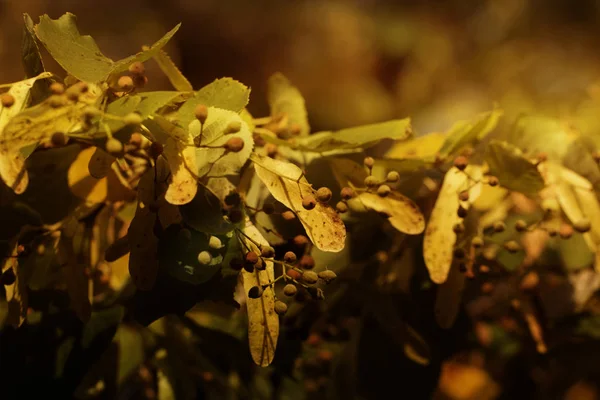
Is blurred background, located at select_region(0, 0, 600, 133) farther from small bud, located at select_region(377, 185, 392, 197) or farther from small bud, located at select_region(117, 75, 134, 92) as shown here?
small bud, located at select_region(117, 75, 134, 92)

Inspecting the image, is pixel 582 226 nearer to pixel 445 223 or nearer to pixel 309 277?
pixel 445 223

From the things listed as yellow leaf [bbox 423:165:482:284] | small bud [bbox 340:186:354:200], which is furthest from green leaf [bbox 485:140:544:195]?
small bud [bbox 340:186:354:200]

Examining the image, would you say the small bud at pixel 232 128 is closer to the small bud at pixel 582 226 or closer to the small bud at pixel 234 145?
the small bud at pixel 234 145

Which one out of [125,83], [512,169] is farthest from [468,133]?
[125,83]

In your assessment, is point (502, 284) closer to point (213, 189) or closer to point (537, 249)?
point (537, 249)

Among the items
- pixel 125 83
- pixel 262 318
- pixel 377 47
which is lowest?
pixel 377 47

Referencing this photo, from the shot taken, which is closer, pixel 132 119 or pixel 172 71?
pixel 132 119

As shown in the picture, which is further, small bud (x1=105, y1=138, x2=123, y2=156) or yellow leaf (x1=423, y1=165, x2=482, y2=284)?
yellow leaf (x1=423, y1=165, x2=482, y2=284)

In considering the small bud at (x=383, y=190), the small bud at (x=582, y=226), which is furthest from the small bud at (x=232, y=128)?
the small bud at (x=582, y=226)
